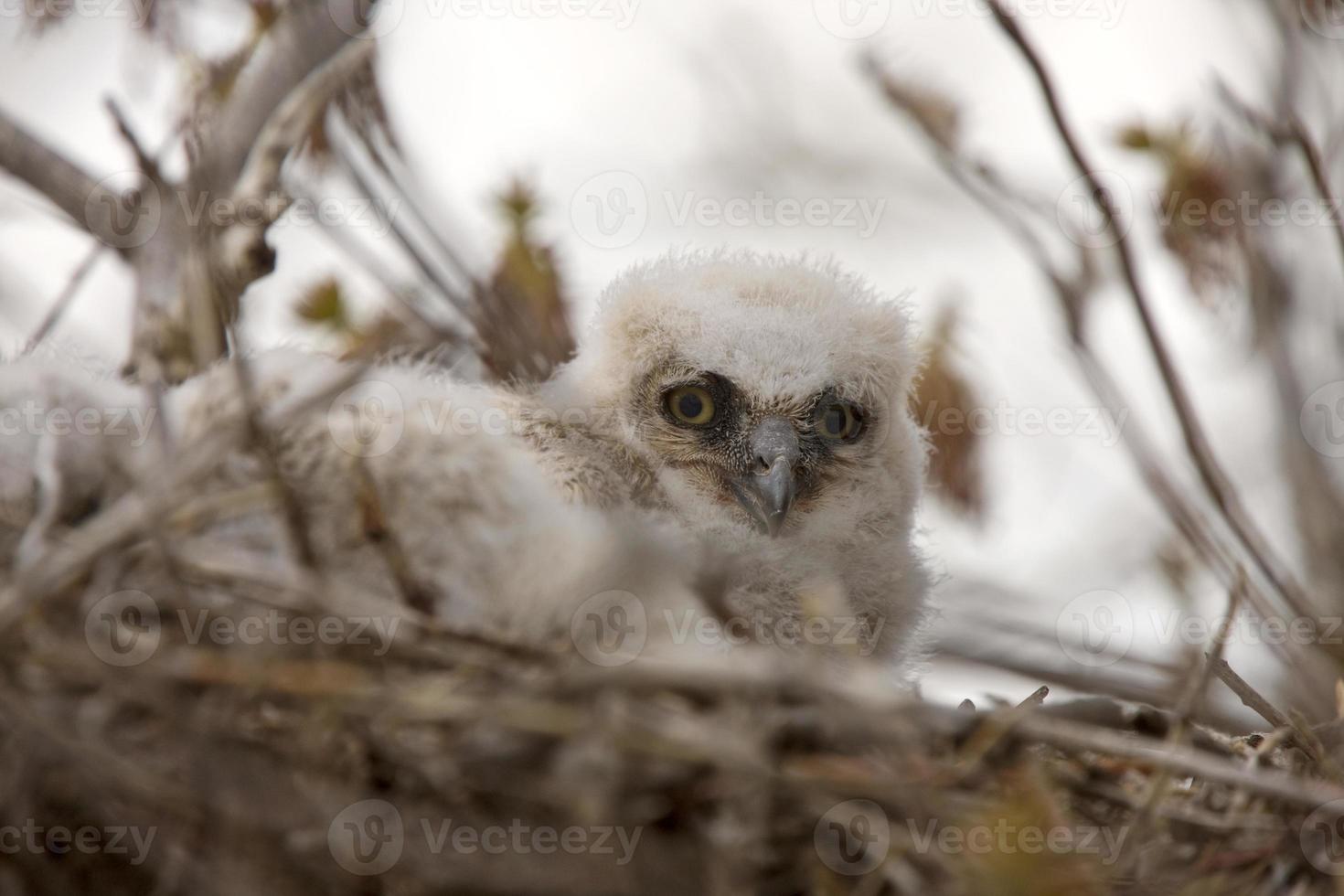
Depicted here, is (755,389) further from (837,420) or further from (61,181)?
(61,181)

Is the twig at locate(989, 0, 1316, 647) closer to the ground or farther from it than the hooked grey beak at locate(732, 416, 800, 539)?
farther from it

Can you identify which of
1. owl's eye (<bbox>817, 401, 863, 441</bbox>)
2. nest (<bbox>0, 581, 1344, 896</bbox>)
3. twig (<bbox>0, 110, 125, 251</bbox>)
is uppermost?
twig (<bbox>0, 110, 125, 251</bbox>)

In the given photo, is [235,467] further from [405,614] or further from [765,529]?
[765,529]

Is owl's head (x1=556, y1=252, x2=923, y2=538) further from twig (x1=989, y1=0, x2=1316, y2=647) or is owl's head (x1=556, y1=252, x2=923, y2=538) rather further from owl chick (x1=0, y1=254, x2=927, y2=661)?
twig (x1=989, y1=0, x2=1316, y2=647)

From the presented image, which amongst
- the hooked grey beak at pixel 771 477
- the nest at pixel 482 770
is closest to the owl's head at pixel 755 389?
the hooked grey beak at pixel 771 477

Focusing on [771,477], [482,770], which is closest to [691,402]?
[771,477]

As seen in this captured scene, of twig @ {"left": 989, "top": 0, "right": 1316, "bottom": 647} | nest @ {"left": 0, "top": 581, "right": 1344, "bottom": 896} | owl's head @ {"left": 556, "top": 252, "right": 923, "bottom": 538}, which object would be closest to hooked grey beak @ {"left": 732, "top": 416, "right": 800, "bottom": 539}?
owl's head @ {"left": 556, "top": 252, "right": 923, "bottom": 538}

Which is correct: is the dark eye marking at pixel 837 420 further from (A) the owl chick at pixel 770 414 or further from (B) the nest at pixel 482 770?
(B) the nest at pixel 482 770
